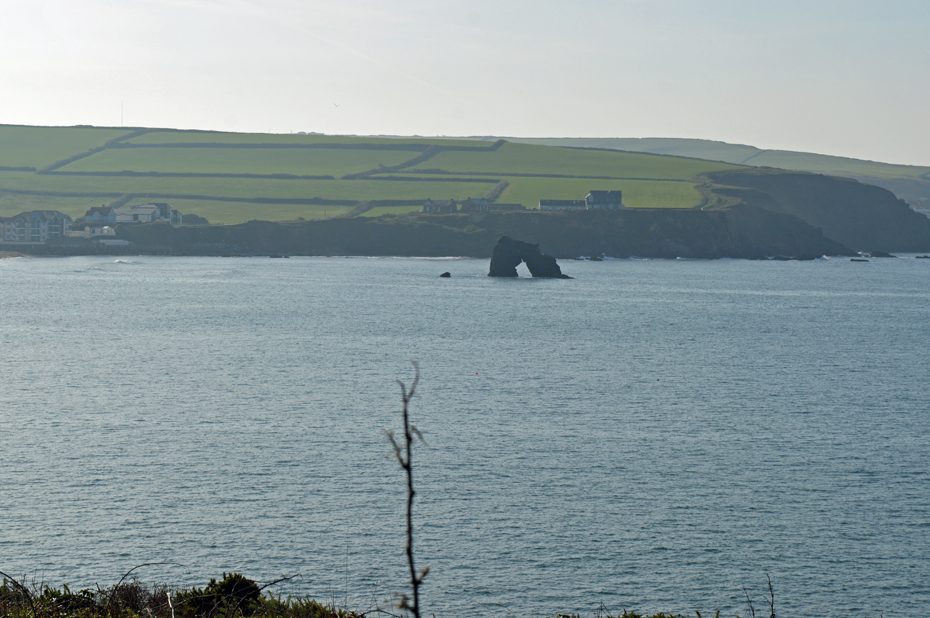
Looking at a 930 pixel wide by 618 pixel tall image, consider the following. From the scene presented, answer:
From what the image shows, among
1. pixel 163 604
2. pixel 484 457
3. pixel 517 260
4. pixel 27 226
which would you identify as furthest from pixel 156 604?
pixel 27 226

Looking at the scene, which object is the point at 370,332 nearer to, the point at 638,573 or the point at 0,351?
the point at 0,351

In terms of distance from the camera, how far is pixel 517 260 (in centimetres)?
16912

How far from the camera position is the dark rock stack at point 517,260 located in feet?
549

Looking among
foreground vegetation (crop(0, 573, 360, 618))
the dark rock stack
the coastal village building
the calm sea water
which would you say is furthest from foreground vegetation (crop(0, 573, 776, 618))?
the coastal village building

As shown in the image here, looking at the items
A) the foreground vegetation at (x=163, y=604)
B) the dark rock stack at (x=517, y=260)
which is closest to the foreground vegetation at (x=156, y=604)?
the foreground vegetation at (x=163, y=604)

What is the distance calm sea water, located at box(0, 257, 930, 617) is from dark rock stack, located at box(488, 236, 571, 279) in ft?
168

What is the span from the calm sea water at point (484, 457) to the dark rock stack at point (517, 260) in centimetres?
5122

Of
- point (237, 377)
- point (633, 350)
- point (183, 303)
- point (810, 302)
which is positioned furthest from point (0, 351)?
point (810, 302)

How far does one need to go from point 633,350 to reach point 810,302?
49.8m

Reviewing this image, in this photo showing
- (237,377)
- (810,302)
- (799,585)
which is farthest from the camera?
(810,302)

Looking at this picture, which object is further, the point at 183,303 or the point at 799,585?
the point at 183,303

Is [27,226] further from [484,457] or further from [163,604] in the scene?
[163,604]

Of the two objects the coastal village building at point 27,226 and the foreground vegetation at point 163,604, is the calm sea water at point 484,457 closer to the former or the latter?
the foreground vegetation at point 163,604

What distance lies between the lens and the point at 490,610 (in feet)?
115
